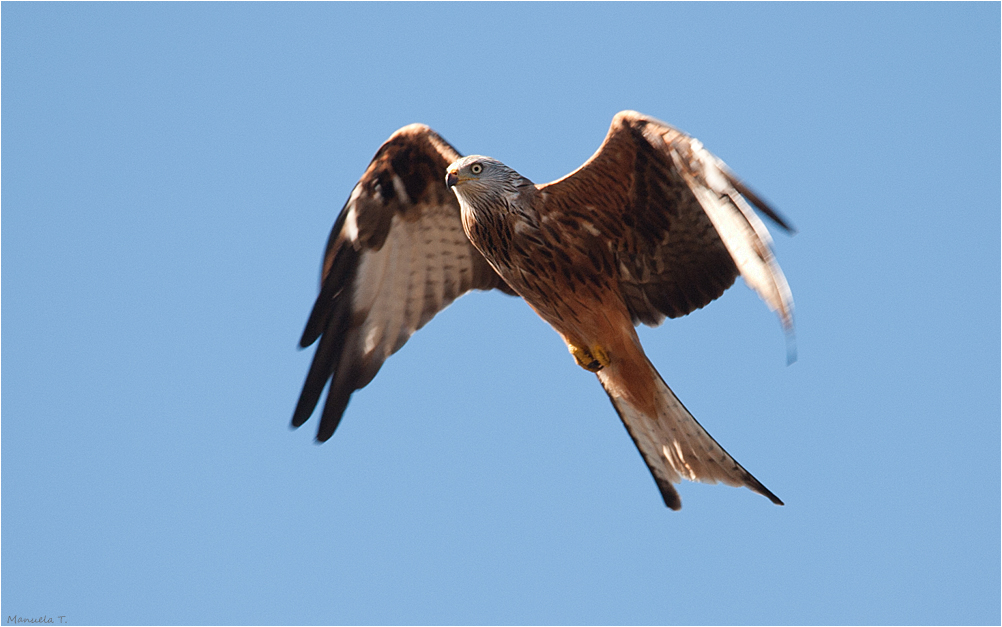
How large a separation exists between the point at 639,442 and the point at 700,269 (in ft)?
4.04

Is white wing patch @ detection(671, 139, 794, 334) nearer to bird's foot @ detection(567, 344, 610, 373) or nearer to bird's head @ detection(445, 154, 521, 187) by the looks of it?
bird's head @ detection(445, 154, 521, 187)

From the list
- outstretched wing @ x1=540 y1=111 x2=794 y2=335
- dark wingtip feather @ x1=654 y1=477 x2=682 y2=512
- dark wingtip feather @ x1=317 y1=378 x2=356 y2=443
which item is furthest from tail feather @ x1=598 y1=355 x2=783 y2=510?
dark wingtip feather @ x1=317 y1=378 x2=356 y2=443

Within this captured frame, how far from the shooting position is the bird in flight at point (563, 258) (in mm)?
6344

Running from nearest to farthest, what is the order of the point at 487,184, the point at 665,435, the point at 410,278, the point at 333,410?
the point at 487,184 < the point at 665,435 < the point at 333,410 < the point at 410,278

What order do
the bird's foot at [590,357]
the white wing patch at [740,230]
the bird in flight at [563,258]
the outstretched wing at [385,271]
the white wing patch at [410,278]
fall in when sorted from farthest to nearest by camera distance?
the white wing patch at [410,278] < the outstretched wing at [385,271] < the bird's foot at [590,357] < the bird in flight at [563,258] < the white wing patch at [740,230]

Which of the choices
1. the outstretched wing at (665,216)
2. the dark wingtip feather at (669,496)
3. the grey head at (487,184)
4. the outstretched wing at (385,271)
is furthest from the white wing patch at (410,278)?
the dark wingtip feather at (669,496)

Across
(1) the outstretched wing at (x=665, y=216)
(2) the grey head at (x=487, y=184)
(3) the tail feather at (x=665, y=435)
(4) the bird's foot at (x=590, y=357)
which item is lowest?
(3) the tail feather at (x=665, y=435)

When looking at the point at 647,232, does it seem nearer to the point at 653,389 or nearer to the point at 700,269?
the point at 700,269

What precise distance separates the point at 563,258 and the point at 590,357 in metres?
0.80

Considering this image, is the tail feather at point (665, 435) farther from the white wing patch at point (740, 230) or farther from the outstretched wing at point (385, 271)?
the white wing patch at point (740, 230)

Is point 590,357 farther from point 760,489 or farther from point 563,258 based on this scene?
point 760,489

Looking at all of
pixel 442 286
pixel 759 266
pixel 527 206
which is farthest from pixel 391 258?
pixel 759 266

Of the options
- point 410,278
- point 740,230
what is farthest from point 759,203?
point 410,278

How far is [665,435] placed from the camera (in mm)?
6945
